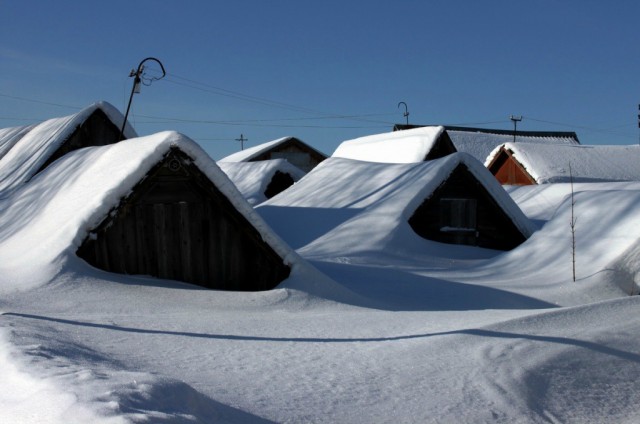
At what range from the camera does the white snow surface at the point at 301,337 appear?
434 cm

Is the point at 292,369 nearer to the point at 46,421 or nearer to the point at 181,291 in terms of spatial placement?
the point at 46,421

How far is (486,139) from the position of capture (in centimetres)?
4491

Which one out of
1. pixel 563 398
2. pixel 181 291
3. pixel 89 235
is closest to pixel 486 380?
pixel 563 398

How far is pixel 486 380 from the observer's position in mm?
5426

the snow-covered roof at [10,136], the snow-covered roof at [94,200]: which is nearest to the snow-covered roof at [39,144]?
the snow-covered roof at [10,136]

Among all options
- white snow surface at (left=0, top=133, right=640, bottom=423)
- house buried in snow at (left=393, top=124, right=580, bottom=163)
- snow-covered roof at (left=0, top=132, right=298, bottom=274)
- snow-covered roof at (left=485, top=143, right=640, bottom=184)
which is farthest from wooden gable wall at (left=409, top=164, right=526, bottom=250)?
house buried in snow at (left=393, top=124, right=580, bottom=163)

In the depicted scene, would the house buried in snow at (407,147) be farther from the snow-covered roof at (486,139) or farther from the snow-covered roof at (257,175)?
the snow-covered roof at (486,139)

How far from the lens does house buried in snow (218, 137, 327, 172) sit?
4091 centimetres

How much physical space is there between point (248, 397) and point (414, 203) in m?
11.4

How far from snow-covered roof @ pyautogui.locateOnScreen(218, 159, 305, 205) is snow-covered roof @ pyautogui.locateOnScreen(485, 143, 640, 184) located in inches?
414

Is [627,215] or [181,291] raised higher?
[627,215]

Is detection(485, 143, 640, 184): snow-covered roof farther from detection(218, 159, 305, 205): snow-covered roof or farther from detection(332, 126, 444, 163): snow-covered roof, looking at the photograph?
detection(218, 159, 305, 205): snow-covered roof

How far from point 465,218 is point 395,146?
1264cm

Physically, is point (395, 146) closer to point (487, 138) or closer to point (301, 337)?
point (487, 138)
